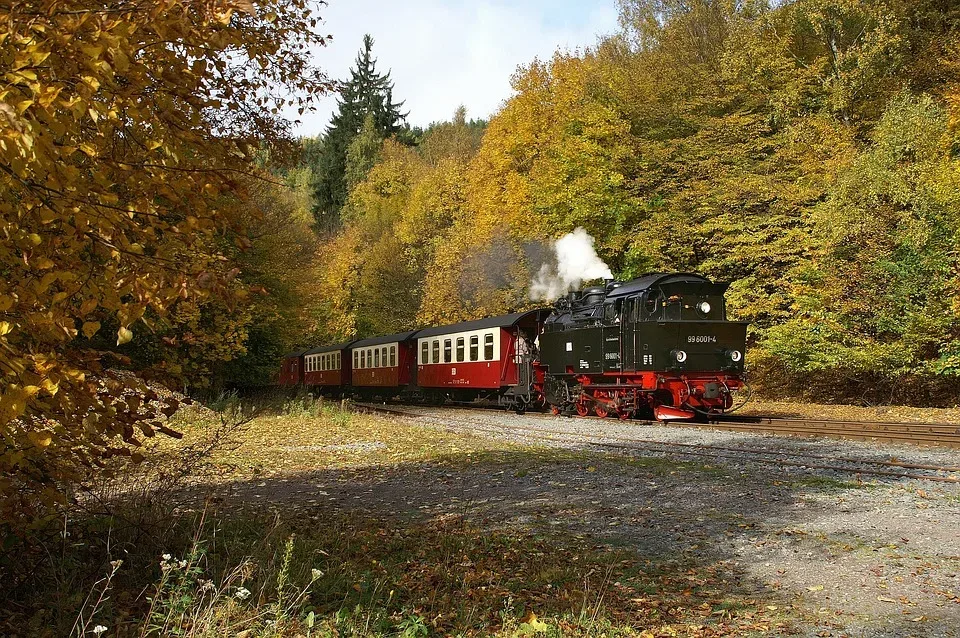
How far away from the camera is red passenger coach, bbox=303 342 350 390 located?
3762 centimetres

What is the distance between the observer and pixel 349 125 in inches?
3029

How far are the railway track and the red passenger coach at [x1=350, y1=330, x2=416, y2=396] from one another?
1298 cm

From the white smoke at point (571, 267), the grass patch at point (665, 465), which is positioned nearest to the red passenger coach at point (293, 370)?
the white smoke at point (571, 267)

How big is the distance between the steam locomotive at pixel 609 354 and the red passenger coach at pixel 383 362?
72.7 inches

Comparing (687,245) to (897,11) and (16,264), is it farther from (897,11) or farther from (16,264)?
(16,264)

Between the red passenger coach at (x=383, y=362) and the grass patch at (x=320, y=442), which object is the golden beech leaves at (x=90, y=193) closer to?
the grass patch at (x=320, y=442)

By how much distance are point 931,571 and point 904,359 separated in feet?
55.7

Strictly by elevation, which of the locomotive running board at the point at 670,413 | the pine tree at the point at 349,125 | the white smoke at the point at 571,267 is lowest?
the locomotive running board at the point at 670,413

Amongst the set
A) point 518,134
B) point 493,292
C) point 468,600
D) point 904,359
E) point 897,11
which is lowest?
point 468,600

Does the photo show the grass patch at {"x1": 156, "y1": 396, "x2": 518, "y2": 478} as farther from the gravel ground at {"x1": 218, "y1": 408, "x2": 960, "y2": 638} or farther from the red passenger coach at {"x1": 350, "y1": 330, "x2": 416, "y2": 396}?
the red passenger coach at {"x1": 350, "y1": 330, "x2": 416, "y2": 396}

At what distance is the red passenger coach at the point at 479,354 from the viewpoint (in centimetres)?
2355

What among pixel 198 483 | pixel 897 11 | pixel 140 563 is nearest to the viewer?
pixel 140 563

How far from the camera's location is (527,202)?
3281 centimetres

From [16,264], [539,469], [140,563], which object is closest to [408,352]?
[539,469]
